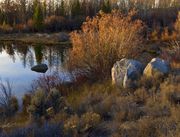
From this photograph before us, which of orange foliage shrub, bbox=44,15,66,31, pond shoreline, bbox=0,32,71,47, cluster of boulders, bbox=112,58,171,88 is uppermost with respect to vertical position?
cluster of boulders, bbox=112,58,171,88

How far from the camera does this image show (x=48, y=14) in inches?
2183

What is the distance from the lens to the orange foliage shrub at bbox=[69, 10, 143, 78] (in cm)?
1445

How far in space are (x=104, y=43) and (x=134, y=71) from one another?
2.76 m

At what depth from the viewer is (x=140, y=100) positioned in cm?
948

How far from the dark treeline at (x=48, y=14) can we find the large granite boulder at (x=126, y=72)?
3627 centimetres

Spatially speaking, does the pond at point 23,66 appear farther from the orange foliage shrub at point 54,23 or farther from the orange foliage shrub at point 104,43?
the orange foliage shrub at point 54,23

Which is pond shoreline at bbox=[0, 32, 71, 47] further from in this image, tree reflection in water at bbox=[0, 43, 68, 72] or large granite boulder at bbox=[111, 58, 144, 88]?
large granite boulder at bbox=[111, 58, 144, 88]

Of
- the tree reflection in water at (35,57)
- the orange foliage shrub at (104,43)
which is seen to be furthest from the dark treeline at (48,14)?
the orange foliage shrub at (104,43)

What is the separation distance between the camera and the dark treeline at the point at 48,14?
48.4 meters

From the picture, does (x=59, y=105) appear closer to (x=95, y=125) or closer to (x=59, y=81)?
(x=95, y=125)

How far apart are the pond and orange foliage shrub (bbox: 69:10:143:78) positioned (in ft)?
4.56

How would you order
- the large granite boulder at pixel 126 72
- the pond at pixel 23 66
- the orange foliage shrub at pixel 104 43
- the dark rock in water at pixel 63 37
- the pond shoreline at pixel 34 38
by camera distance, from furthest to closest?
the dark rock in water at pixel 63 37 < the pond shoreline at pixel 34 38 < the pond at pixel 23 66 < the orange foliage shrub at pixel 104 43 < the large granite boulder at pixel 126 72

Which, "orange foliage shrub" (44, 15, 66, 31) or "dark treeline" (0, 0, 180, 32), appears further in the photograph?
"orange foliage shrub" (44, 15, 66, 31)

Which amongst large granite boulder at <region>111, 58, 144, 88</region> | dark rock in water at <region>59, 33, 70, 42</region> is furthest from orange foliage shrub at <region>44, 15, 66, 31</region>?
large granite boulder at <region>111, 58, 144, 88</region>
